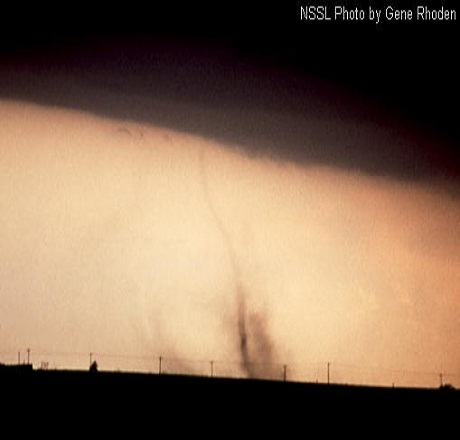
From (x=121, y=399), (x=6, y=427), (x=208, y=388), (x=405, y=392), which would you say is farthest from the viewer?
(x=405, y=392)

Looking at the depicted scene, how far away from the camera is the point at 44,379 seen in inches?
2424

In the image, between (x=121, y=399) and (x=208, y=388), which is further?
(x=208, y=388)

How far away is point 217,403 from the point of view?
64.1 metres

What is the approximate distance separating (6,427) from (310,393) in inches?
745

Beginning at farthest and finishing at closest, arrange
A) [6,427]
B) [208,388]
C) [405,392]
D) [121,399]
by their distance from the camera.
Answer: [405,392] < [208,388] < [121,399] < [6,427]

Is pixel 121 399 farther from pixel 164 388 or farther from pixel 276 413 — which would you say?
pixel 276 413

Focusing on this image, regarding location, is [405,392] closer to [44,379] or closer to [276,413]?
[276,413]

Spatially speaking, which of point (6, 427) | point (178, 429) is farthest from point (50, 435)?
point (178, 429)

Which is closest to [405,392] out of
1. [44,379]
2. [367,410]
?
[367,410]

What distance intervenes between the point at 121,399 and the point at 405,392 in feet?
61.3

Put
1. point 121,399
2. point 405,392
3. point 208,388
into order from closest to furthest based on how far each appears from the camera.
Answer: point 121,399 < point 208,388 < point 405,392

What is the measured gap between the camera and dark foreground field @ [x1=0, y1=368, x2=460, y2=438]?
59.9m

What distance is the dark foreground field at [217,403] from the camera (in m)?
59.9

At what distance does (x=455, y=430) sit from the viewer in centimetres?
6681
